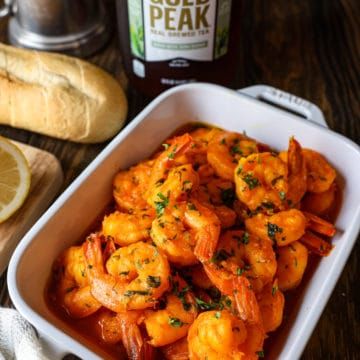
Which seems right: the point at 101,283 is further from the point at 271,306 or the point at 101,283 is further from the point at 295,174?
the point at 295,174

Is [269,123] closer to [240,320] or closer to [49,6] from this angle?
[240,320]

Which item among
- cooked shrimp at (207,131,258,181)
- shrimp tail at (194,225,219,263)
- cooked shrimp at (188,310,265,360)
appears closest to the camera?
cooked shrimp at (188,310,265,360)

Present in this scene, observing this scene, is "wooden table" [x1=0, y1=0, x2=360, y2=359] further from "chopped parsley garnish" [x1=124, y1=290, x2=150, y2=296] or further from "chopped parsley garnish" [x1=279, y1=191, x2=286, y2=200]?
"chopped parsley garnish" [x1=124, y1=290, x2=150, y2=296]

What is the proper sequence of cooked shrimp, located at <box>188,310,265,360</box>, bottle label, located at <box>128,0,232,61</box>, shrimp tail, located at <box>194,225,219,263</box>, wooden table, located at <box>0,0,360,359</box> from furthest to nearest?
wooden table, located at <box>0,0,360,359</box>
bottle label, located at <box>128,0,232,61</box>
shrimp tail, located at <box>194,225,219,263</box>
cooked shrimp, located at <box>188,310,265,360</box>

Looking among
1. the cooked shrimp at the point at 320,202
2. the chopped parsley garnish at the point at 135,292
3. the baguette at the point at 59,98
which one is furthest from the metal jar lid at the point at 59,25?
the chopped parsley garnish at the point at 135,292

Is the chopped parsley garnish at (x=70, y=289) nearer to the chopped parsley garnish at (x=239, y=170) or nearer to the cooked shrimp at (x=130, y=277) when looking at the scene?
the cooked shrimp at (x=130, y=277)

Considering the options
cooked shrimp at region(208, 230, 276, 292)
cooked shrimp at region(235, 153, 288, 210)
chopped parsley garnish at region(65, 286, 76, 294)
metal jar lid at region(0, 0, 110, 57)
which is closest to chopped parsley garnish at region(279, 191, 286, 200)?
cooked shrimp at region(235, 153, 288, 210)
